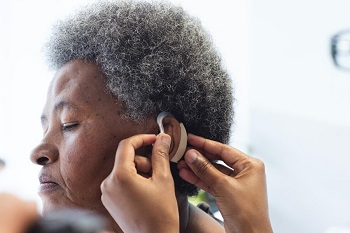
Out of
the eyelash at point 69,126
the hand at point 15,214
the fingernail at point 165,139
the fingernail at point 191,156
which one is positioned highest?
the eyelash at point 69,126

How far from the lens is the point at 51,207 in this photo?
869mm

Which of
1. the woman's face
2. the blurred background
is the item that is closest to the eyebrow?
the woman's face

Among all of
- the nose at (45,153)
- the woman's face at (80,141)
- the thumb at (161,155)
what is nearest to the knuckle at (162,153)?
the thumb at (161,155)

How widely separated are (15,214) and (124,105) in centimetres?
29

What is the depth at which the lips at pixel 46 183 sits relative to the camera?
34.3 inches

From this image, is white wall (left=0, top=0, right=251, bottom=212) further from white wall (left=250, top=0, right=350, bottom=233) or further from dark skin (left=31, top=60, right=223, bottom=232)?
white wall (left=250, top=0, right=350, bottom=233)

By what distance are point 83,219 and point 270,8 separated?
157cm

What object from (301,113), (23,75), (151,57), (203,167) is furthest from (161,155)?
(301,113)

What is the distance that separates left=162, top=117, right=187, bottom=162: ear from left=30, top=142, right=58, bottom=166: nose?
22 centimetres

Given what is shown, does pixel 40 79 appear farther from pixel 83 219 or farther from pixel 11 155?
pixel 83 219

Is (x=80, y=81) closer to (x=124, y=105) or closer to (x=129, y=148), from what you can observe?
(x=124, y=105)

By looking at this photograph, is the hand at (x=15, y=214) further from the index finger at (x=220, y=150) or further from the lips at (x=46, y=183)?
the index finger at (x=220, y=150)

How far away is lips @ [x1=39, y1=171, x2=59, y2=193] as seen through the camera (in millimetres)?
870

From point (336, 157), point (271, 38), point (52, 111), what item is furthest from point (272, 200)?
point (52, 111)
